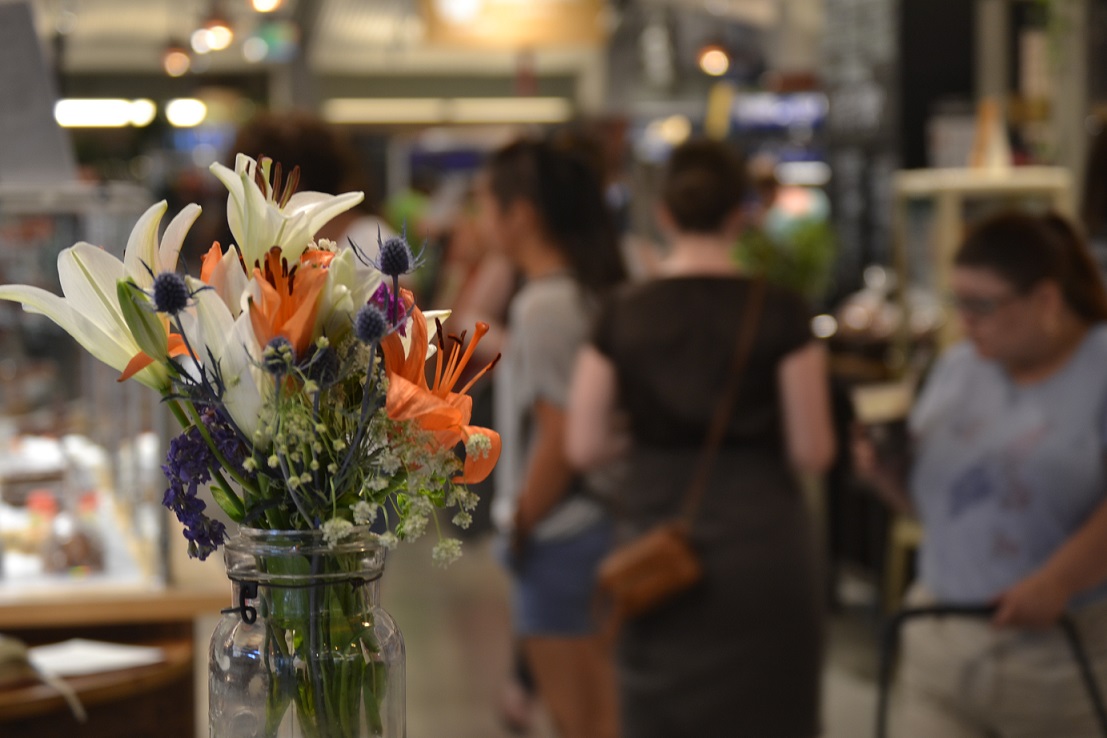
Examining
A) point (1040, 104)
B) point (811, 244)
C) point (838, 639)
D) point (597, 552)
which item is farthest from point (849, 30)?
point (597, 552)

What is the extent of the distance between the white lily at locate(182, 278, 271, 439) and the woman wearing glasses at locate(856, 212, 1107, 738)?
1.79 meters

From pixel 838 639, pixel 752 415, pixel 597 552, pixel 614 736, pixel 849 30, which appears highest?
pixel 849 30

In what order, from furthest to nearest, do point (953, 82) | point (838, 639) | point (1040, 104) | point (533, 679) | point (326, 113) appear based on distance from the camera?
point (326, 113)
point (953, 82)
point (838, 639)
point (1040, 104)
point (533, 679)

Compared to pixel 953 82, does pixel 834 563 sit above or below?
below

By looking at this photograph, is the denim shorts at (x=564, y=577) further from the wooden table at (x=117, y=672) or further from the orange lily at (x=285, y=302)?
the orange lily at (x=285, y=302)

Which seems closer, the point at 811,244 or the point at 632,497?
the point at 632,497

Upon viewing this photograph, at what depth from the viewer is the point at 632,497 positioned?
10.0 feet

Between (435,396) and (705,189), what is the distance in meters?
2.05

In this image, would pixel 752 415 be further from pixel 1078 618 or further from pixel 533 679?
pixel 533 679

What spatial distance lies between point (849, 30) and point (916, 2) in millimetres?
898

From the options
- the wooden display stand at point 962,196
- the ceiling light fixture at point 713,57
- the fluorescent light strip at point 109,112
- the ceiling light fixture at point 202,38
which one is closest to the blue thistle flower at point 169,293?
the wooden display stand at point 962,196

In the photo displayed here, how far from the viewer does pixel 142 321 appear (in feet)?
3.61

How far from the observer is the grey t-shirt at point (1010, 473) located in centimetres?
254

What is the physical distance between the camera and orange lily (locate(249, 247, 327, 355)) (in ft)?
3.54
